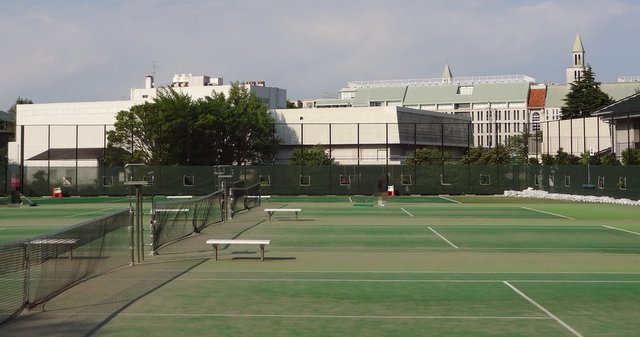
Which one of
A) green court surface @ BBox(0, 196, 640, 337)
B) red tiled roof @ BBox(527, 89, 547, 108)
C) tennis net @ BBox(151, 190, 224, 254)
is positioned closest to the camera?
green court surface @ BBox(0, 196, 640, 337)

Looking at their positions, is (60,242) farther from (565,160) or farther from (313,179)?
(565,160)

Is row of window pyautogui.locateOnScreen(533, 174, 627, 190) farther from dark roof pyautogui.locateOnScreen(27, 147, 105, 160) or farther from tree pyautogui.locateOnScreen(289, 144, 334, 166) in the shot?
dark roof pyautogui.locateOnScreen(27, 147, 105, 160)

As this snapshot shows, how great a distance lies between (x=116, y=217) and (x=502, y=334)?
33.6 feet

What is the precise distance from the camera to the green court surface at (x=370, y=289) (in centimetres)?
1056

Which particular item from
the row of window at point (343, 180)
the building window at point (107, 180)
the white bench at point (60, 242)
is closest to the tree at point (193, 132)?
the building window at point (107, 180)

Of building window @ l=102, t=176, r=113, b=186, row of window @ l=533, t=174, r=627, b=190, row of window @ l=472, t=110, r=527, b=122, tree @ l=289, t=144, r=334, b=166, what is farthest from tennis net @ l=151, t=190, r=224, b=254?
row of window @ l=472, t=110, r=527, b=122

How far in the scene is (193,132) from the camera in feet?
245

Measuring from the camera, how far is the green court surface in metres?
10.6

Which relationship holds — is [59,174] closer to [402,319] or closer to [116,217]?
[116,217]

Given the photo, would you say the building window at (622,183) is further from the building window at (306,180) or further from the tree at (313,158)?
the tree at (313,158)

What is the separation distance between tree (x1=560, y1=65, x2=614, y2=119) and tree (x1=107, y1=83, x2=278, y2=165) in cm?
4626

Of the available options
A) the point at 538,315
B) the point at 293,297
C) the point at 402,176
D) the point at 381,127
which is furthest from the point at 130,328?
the point at 381,127

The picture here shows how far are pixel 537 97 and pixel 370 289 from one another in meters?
189

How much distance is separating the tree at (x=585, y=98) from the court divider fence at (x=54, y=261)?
10520 centimetres
